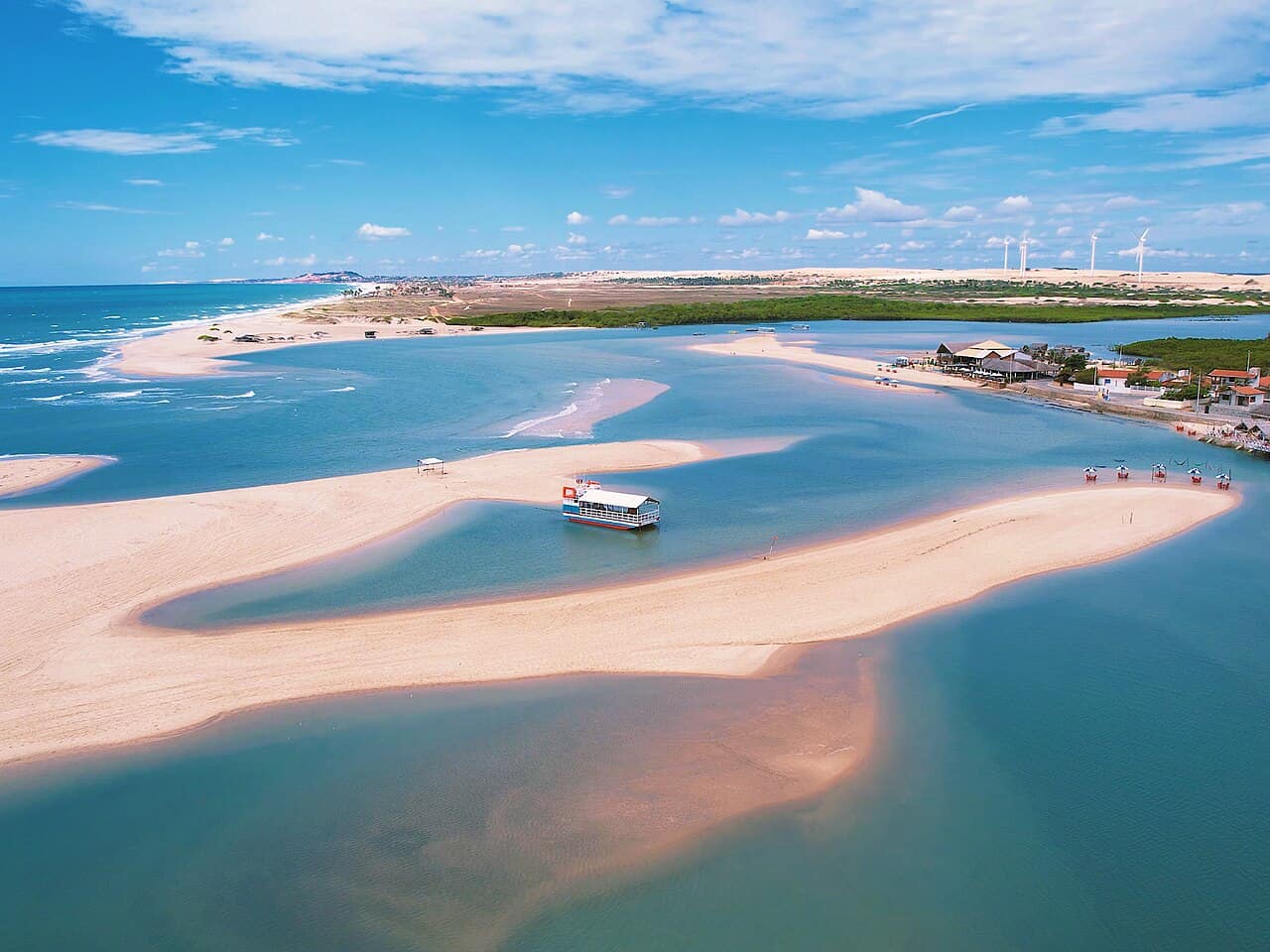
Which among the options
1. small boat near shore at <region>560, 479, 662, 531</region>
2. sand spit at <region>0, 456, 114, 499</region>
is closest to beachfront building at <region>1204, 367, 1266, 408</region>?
small boat near shore at <region>560, 479, 662, 531</region>

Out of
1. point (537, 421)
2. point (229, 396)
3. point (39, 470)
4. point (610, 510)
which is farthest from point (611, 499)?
point (229, 396)

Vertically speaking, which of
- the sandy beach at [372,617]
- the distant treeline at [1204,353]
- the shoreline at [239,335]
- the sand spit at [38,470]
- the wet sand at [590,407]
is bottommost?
the sandy beach at [372,617]

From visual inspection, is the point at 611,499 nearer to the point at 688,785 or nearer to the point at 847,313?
the point at 688,785

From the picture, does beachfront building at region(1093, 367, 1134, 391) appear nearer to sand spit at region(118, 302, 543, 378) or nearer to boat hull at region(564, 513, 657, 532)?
boat hull at region(564, 513, 657, 532)

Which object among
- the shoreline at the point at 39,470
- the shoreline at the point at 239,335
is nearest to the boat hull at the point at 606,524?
the shoreline at the point at 39,470

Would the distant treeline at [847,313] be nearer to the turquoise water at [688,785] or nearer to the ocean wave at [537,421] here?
the ocean wave at [537,421]

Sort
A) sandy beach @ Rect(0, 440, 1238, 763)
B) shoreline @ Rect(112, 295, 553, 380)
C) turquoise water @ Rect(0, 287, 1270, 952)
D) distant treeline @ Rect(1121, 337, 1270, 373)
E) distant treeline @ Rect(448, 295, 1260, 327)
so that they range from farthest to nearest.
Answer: distant treeline @ Rect(448, 295, 1260, 327) → shoreline @ Rect(112, 295, 553, 380) → distant treeline @ Rect(1121, 337, 1270, 373) → sandy beach @ Rect(0, 440, 1238, 763) → turquoise water @ Rect(0, 287, 1270, 952)
